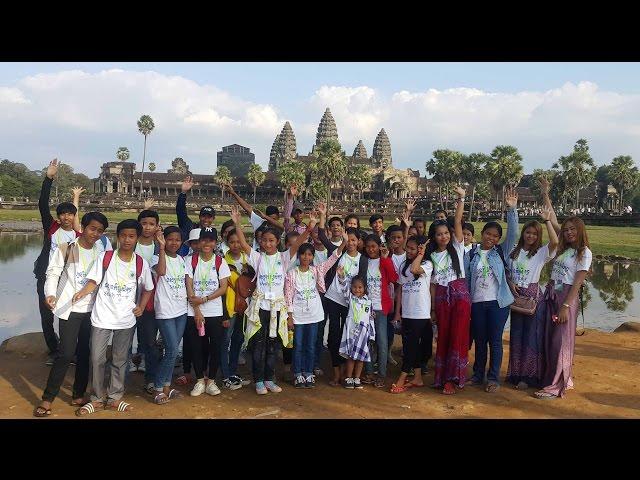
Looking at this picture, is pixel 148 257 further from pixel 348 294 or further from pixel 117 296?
pixel 348 294

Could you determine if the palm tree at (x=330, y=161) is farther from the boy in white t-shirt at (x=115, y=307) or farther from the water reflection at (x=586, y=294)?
the boy in white t-shirt at (x=115, y=307)

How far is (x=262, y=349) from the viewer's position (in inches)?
208

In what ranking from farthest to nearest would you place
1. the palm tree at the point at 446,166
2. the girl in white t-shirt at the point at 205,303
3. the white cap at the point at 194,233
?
1. the palm tree at the point at 446,166
2. the white cap at the point at 194,233
3. the girl in white t-shirt at the point at 205,303

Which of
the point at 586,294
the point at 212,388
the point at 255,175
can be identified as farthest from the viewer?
the point at 255,175

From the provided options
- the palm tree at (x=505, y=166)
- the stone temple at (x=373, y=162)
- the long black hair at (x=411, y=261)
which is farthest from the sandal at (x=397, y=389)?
the stone temple at (x=373, y=162)

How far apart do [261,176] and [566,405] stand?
65473 mm

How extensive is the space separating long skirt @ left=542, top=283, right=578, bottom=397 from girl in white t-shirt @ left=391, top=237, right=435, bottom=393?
51.0 inches

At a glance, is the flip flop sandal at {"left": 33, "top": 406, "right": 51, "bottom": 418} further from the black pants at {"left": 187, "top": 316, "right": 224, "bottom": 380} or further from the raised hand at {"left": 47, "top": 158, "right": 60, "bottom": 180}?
the raised hand at {"left": 47, "top": 158, "right": 60, "bottom": 180}

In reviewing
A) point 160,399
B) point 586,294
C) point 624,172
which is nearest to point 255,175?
point 624,172

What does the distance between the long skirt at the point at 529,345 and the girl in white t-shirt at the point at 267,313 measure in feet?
8.37

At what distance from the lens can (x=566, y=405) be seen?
16.4ft

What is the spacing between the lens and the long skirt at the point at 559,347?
5.23m

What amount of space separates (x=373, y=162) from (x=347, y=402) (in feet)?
307

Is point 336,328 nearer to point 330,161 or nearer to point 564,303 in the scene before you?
point 564,303
